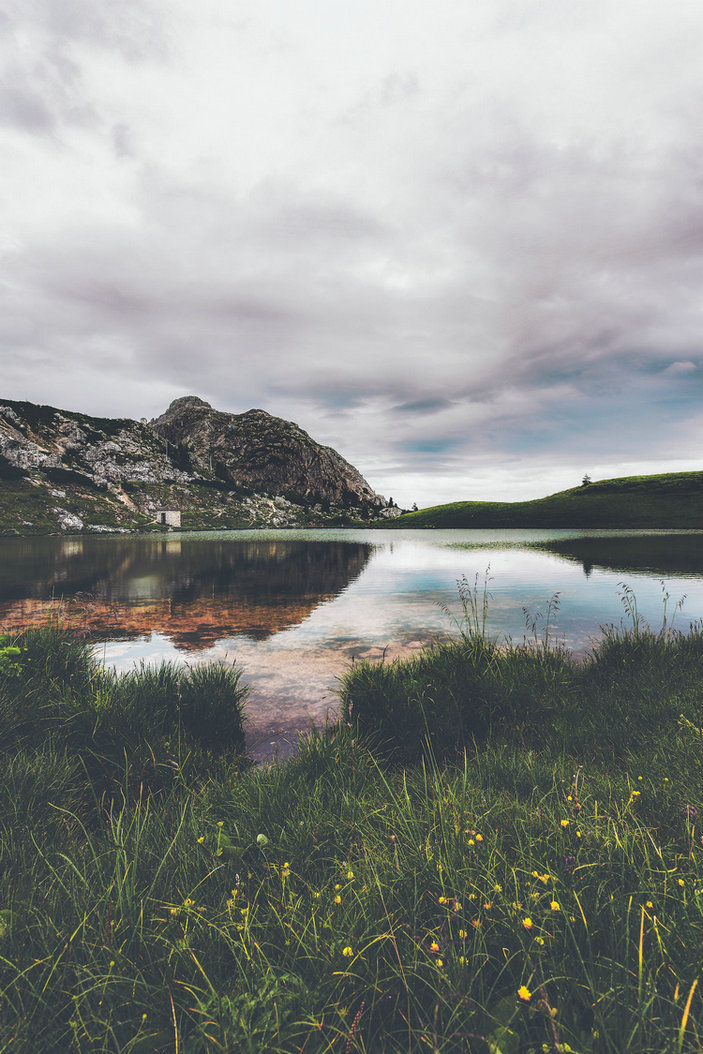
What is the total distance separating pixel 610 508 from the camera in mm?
148625

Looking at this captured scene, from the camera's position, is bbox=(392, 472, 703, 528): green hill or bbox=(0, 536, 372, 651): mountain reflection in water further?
bbox=(392, 472, 703, 528): green hill

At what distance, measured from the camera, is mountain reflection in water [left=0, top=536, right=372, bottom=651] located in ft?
52.4

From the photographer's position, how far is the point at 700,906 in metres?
2.44

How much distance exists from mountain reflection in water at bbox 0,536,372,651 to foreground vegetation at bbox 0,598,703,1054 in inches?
174

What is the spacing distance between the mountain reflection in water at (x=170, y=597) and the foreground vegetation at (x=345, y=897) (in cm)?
442

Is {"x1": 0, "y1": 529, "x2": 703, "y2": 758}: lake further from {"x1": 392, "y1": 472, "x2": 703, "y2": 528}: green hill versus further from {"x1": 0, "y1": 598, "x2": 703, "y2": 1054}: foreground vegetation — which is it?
{"x1": 392, "y1": 472, "x2": 703, "y2": 528}: green hill

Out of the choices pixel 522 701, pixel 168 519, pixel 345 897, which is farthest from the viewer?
pixel 168 519

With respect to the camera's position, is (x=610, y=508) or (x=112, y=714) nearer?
(x=112, y=714)

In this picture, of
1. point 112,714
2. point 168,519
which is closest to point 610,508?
point 168,519

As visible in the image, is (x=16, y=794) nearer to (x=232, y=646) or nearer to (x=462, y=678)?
(x=462, y=678)

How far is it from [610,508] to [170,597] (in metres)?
161

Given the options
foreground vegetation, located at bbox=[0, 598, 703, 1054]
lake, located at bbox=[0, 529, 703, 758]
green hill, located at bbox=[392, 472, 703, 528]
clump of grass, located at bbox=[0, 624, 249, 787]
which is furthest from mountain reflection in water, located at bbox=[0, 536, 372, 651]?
green hill, located at bbox=[392, 472, 703, 528]

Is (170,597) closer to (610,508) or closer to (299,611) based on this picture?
(299,611)

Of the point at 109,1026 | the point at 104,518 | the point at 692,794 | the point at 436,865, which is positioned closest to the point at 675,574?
the point at 692,794
